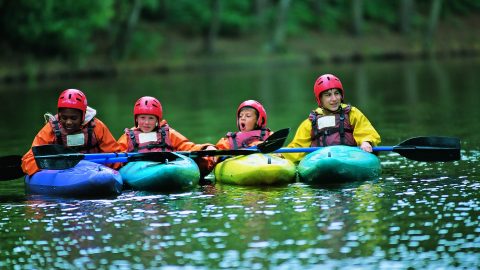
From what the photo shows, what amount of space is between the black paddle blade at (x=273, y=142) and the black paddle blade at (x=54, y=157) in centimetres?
239

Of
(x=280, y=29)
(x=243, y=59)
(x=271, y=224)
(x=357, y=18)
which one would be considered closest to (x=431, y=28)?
(x=357, y=18)

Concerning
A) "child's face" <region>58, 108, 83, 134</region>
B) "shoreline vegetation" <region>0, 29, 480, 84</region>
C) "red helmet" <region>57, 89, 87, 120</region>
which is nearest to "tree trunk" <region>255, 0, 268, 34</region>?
"shoreline vegetation" <region>0, 29, 480, 84</region>

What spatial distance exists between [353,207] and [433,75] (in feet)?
106

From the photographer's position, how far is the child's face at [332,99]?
49.7ft

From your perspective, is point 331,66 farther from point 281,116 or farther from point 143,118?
point 143,118

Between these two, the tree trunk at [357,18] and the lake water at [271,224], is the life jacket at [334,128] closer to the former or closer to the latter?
the lake water at [271,224]

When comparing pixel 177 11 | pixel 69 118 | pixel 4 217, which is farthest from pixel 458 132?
pixel 177 11

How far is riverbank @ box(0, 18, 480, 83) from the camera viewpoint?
47562mm

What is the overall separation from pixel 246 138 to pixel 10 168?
10.8 feet

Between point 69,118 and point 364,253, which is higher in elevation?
point 69,118

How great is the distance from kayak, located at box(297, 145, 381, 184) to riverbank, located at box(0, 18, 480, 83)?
110 feet

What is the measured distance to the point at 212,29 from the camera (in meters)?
53.5

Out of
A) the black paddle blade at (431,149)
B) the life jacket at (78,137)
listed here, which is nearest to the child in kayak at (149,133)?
the life jacket at (78,137)

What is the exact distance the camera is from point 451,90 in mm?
33875
